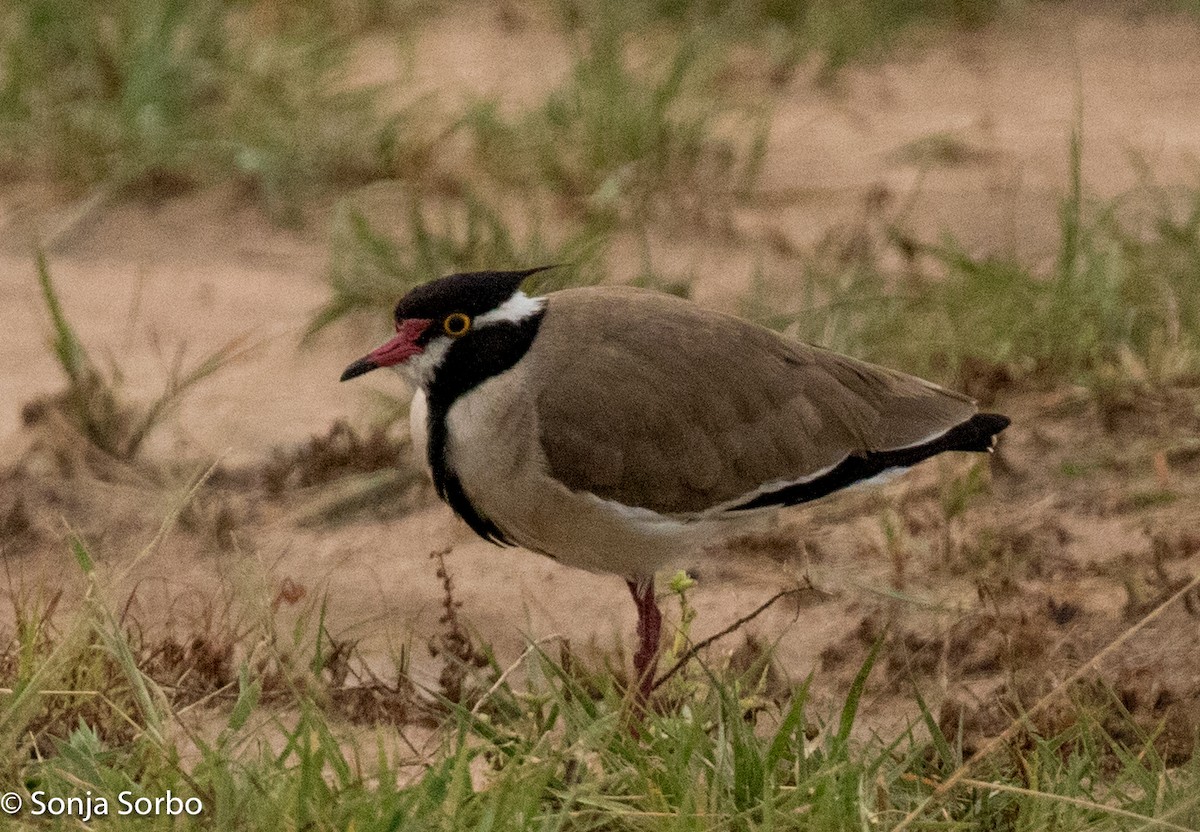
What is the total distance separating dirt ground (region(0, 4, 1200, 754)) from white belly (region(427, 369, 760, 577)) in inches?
7.3

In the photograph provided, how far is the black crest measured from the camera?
12.9 feet

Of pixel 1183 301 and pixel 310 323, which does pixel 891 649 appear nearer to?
pixel 1183 301

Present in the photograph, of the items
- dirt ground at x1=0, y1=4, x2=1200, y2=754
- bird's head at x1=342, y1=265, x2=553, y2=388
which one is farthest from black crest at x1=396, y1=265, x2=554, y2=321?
dirt ground at x1=0, y1=4, x2=1200, y2=754

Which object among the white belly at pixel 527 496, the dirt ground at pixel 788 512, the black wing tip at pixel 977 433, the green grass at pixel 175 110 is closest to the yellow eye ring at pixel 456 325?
the white belly at pixel 527 496

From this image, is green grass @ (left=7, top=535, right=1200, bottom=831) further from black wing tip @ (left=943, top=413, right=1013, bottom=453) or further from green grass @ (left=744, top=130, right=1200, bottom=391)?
green grass @ (left=744, top=130, right=1200, bottom=391)

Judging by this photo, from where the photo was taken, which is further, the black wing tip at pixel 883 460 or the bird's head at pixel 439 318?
the black wing tip at pixel 883 460

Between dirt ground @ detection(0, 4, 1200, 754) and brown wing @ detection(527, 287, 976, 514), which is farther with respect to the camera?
dirt ground @ detection(0, 4, 1200, 754)

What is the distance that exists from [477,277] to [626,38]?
346cm

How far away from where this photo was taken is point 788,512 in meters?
4.94

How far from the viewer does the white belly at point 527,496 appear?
3.86 metres

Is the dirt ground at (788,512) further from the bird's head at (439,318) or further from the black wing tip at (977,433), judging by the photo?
the bird's head at (439,318)

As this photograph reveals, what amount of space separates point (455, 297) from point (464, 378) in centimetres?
17

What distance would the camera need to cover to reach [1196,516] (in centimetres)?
465

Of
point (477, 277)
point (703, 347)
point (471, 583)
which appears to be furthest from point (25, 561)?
point (703, 347)
